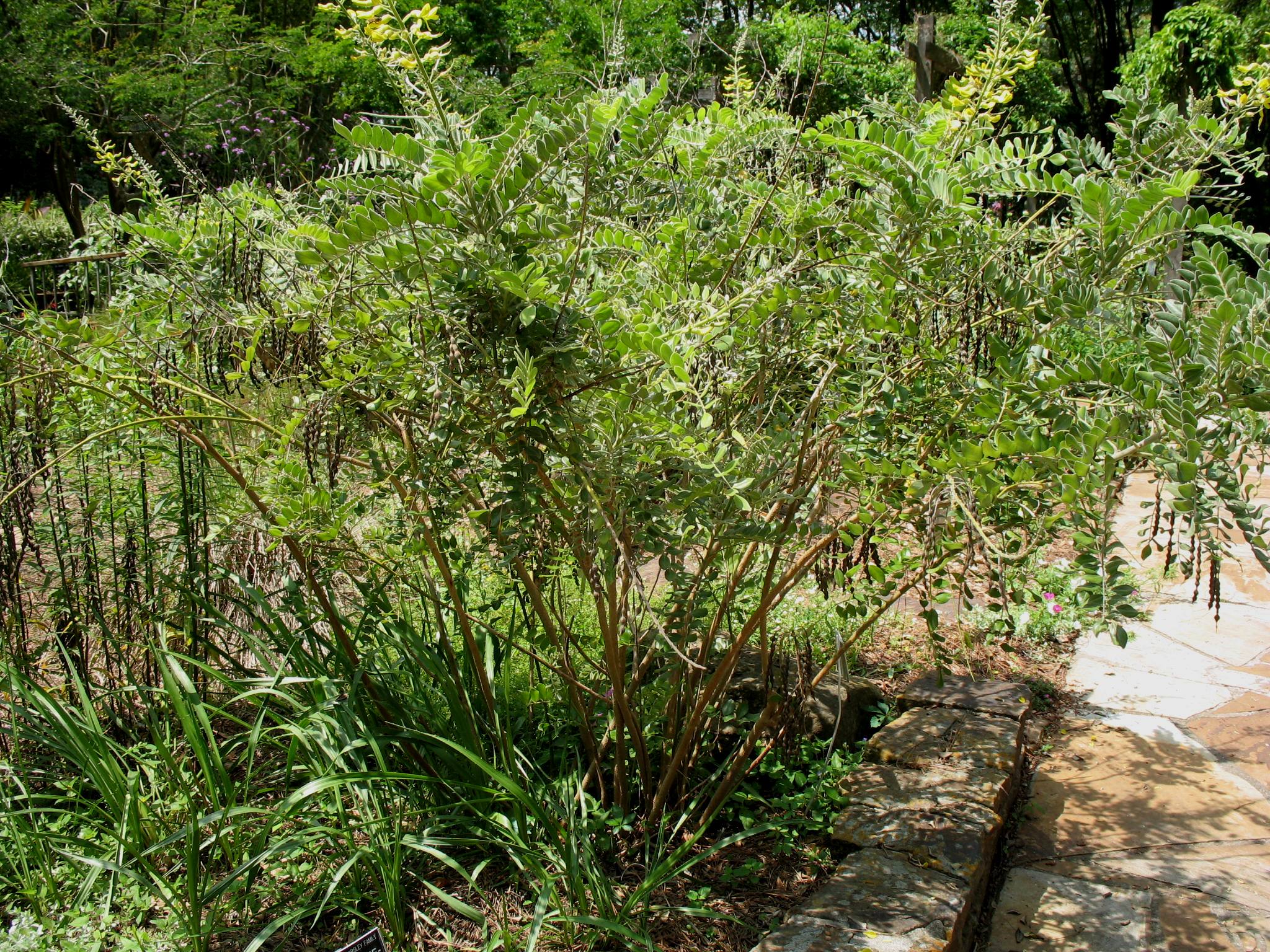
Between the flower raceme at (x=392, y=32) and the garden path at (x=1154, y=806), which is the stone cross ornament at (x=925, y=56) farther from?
the flower raceme at (x=392, y=32)

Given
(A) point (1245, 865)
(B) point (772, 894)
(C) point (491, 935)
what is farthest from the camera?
(A) point (1245, 865)

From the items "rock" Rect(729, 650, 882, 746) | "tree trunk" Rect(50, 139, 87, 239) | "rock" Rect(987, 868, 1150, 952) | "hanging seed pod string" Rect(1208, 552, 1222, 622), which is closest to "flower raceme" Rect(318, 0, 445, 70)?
"hanging seed pod string" Rect(1208, 552, 1222, 622)

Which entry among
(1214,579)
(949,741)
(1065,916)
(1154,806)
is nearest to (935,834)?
(1065,916)

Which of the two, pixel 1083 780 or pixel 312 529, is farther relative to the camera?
pixel 1083 780

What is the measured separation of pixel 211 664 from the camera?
3016 millimetres

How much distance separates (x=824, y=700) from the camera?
10.6 feet

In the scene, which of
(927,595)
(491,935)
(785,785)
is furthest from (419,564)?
(927,595)

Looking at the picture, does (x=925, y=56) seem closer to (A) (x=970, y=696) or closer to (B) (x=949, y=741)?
(A) (x=970, y=696)

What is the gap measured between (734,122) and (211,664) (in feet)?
7.29

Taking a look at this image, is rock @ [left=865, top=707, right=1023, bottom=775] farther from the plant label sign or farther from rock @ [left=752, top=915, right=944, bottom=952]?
the plant label sign

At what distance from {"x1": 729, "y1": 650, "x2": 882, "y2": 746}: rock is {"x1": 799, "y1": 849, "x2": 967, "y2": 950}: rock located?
0.69m

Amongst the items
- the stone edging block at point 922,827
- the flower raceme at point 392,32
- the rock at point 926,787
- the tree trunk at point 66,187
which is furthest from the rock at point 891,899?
the tree trunk at point 66,187

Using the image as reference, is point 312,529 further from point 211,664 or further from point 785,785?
point 785,785

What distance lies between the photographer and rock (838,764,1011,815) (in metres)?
2.63
